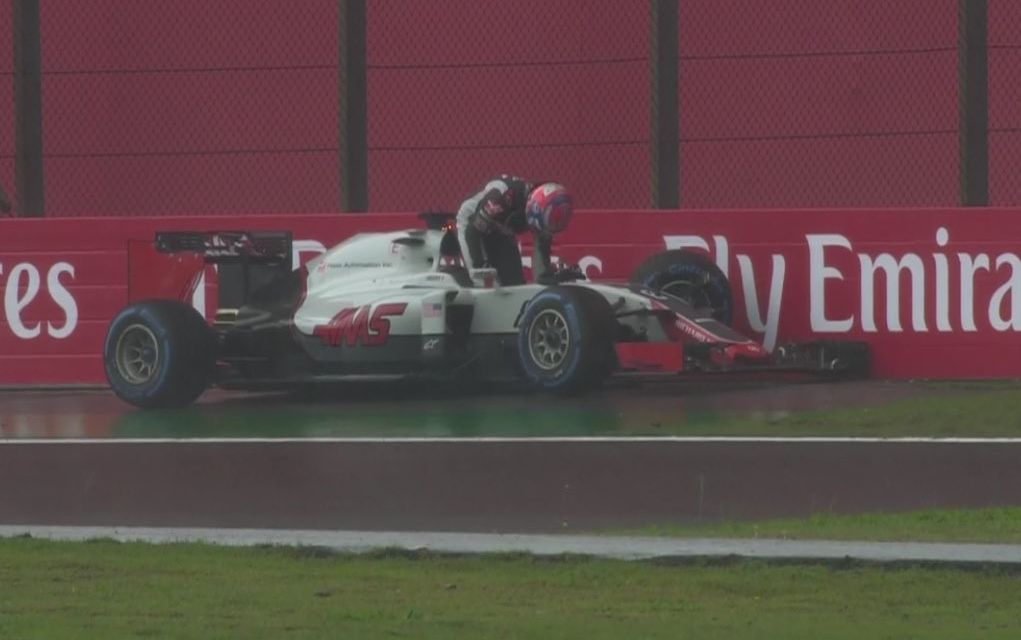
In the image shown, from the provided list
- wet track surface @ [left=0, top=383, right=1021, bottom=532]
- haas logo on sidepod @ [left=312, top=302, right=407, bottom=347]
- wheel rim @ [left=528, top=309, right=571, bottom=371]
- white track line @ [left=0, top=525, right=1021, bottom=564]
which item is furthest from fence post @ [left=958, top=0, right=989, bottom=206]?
white track line @ [left=0, top=525, right=1021, bottom=564]

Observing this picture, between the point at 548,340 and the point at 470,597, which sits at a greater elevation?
the point at 548,340

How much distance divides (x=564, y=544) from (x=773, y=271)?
23.8 feet

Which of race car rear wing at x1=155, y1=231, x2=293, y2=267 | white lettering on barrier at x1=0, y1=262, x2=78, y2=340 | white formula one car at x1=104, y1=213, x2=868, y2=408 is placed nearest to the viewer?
white formula one car at x1=104, y1=213, x2=868, y2=408

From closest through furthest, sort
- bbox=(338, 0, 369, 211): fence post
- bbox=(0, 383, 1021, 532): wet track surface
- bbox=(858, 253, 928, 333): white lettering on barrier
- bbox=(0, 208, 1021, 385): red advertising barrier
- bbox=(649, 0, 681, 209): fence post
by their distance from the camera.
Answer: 1. bbox=(0, 383, 1021, 532): wet track surface
2. bbox=(0, 208, 1021, 385): red advertising barrier
3. bbox=(858, 253, 928, 333): white lettering on barrier
4. bbox=(649, 0, 681, 209): fence post
5. bbox=(338, 0, 369, 211): fence post

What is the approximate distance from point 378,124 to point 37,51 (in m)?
3.26

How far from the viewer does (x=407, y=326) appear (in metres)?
16.0

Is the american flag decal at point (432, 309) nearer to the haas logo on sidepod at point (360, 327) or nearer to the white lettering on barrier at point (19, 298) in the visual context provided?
the haas logo on sidepod at point (360, 327)

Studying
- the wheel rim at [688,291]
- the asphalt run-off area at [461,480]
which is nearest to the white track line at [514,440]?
the asphalt run-off area at [461,480]

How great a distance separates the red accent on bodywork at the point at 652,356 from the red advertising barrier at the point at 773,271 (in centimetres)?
135

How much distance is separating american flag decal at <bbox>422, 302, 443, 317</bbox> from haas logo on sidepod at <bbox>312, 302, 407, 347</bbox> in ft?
0.57

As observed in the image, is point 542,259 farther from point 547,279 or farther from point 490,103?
point 490,103

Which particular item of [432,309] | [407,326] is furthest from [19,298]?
[432,309]

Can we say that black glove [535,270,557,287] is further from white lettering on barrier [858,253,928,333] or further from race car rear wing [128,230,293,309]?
white lettering on barrier [858,253,928,333]

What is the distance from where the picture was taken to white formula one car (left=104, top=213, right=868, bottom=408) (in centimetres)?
1543
